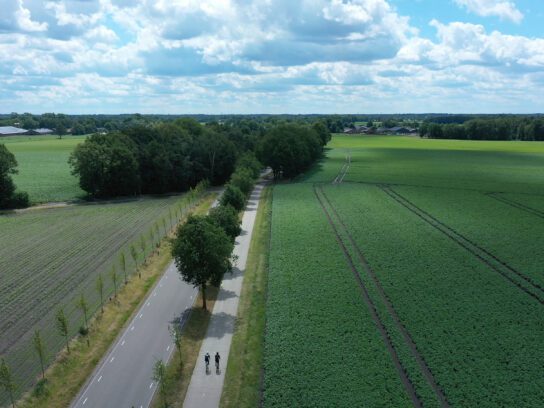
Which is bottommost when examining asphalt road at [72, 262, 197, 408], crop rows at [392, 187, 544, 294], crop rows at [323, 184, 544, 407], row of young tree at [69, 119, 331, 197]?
asphalt road at [72, 262, 197, 408]

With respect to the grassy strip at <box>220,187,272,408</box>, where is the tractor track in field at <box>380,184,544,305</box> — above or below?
above

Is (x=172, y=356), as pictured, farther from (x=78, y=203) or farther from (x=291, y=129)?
(x=291, y=129)

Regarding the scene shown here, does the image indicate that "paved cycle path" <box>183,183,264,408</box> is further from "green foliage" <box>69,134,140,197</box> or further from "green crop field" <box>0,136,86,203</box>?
"green crop field" <box>0,136,86,203</box>

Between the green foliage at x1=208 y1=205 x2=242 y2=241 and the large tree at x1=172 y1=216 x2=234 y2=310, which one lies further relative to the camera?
the green foliage at x1=208 y1=205 x2=242 y2=241

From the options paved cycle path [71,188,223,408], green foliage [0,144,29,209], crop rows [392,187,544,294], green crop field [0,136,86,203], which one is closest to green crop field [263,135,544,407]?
crop rows [392,187,544,294]

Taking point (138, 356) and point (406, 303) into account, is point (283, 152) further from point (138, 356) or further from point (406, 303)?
point (138, 356)

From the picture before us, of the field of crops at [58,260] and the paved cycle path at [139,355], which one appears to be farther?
the field of crops at [58,260]

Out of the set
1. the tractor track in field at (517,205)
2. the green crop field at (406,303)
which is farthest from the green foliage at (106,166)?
the tractor track in field at (517,205)

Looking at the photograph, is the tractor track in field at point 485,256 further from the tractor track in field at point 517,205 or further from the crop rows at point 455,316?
the tractor track in field at point 517,205

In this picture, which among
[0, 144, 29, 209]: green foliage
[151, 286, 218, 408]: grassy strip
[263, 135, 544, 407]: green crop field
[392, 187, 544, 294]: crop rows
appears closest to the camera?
[151, 286, 218, 408]: grassy strip
